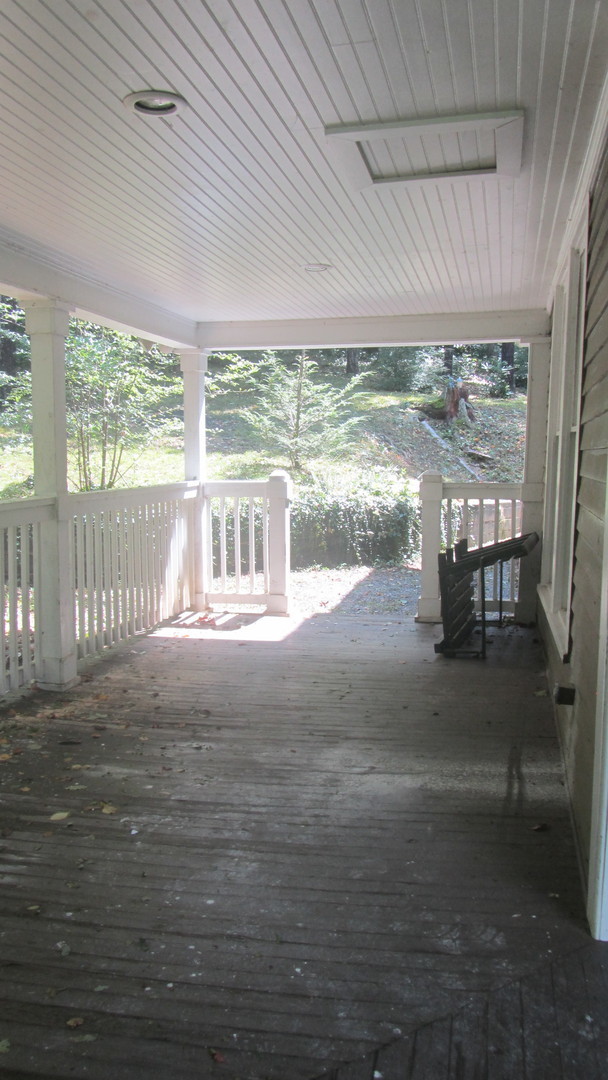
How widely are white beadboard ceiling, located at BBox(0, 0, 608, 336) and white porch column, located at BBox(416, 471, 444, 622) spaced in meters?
1.87

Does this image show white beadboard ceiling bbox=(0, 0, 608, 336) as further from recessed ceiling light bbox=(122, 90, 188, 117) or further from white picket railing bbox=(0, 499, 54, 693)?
white picket railing bbox=(0, 499, 54, 693)

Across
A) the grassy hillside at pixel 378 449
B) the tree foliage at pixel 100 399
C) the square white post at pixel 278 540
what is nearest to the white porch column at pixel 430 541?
the square white post at pixel 278 540

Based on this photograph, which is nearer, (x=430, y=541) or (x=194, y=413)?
(x=430, y=541)

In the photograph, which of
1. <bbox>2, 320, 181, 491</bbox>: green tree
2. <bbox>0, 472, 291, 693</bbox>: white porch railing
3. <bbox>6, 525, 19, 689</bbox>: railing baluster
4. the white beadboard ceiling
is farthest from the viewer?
<bbox>2, 320, 181, 491</bbox>: green tree

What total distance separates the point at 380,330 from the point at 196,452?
1.99 m

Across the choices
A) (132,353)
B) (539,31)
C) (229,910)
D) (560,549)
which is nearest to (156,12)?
(539,31)

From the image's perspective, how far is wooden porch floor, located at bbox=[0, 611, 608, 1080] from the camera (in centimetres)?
189

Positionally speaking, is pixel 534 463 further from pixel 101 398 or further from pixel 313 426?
pixel 313 426

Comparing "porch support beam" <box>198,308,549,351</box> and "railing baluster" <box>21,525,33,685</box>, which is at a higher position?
"porch support beam" <box>198,308,549,351</box>

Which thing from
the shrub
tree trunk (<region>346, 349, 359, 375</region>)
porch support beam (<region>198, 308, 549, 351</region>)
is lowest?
the shrub

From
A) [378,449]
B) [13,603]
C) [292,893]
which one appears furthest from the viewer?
[378,449]

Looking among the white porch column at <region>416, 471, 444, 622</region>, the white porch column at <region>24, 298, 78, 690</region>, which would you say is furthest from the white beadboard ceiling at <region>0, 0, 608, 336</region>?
the white porch column at <region>416, 471, 444, 622</region>

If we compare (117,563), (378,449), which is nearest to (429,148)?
(117,563)

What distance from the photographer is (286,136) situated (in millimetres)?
2896
